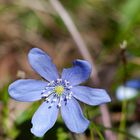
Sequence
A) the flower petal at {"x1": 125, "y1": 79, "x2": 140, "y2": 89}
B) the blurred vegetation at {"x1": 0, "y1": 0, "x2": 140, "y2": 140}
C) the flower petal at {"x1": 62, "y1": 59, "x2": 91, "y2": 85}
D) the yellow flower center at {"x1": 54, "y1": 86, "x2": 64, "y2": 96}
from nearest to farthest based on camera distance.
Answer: the flower petal at {"x1": 62, "y1": 59, "x2": 91, "y2": 85} < the yellow flower center at {"x1": 54, "y1": 86, "x2": 64, "y2": 96} < the flower petal at {"x1": 125, "y1": 79, "x2": 140, "y2": 89} < the blurred vegetation at {"x1": 0, "y1": 0, "x2": 140, "y2": 140}

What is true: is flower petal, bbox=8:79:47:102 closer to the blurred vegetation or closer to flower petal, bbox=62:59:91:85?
flower petal, bbox=62:59:91:85

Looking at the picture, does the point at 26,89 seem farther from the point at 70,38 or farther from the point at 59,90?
the point at 70,38

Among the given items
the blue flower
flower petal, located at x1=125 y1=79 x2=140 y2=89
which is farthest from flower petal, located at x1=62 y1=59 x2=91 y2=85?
flower petal, located at x1=125 y1=79 x2=140 y2=89

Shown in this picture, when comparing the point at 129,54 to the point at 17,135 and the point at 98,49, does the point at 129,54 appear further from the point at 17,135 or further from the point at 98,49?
the point at 17,135

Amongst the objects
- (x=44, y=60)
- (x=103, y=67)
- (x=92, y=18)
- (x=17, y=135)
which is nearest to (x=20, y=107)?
(x=17, y=135)

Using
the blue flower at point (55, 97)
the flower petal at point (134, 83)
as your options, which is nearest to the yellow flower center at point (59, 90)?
the blue flower at point (55, 97)

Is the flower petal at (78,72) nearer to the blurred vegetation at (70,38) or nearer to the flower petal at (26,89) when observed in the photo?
the flower petal at (26,89)
